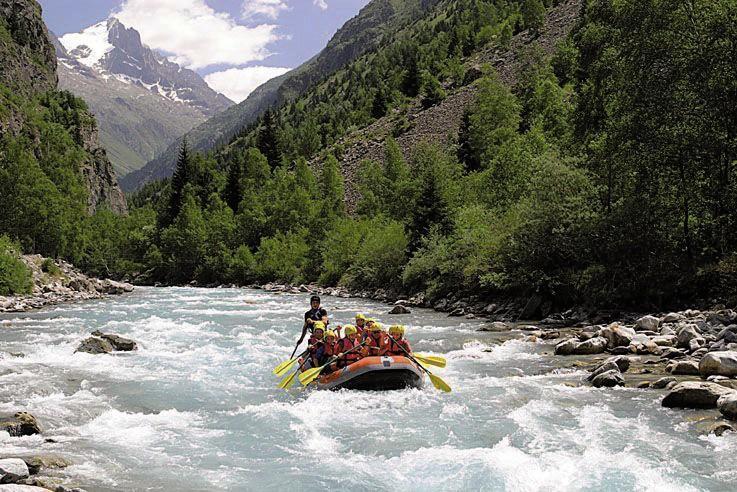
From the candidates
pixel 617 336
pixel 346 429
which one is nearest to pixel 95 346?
pixel 346 429

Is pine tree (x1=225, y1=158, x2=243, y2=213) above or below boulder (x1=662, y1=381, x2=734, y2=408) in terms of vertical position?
above

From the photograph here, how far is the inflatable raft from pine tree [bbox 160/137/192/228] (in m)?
60.1

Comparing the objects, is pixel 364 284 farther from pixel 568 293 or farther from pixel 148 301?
pixel 568 293

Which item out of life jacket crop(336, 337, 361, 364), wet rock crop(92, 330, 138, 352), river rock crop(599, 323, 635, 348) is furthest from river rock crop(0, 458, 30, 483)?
river rock crop(599, 323, 635, 348)

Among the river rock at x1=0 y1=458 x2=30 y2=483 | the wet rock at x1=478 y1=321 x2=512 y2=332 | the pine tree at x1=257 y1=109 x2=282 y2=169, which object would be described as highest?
the pine tree at x1=257 y1=109 x2=282 y2=169

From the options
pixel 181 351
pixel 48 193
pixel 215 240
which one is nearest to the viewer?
pixel 181 351

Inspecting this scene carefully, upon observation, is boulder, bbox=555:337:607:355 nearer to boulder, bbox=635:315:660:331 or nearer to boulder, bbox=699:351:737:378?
boulder, bbox=635:315:660:331

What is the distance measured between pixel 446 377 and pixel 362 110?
282 feet

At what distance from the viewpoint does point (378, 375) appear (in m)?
12.4

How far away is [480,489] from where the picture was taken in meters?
7.50

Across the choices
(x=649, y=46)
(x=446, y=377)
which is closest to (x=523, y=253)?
(x=649, y=46)

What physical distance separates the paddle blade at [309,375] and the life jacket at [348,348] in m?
0.67

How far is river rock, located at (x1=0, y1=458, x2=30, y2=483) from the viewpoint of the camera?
A: 689 centimetres

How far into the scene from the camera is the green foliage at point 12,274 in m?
29.9
